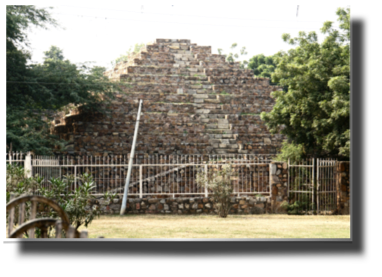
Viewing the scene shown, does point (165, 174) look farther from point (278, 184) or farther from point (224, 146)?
point (224, 146)

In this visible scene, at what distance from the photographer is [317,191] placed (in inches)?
416

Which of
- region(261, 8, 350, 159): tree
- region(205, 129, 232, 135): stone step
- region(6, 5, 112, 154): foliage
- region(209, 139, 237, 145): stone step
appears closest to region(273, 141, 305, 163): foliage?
region(261, 8, 350, 159): tree

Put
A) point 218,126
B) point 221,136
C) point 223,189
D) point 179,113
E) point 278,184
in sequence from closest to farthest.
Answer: point 223,189, point 278,184, point 221,136, point 218,126, point 179,113

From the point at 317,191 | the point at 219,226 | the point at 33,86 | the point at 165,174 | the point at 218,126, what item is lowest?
the point at 219,226

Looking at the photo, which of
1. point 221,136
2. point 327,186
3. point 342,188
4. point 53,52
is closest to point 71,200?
point 327,186

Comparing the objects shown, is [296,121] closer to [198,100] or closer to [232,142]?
[232,142]

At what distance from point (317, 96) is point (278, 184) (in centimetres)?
231

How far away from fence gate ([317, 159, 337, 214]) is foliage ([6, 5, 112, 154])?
21.2 feet

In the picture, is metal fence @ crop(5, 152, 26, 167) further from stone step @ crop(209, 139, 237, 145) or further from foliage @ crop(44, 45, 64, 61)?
foliage @ crop(44, 45, 64, 61)

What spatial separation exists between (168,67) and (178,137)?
5009mm

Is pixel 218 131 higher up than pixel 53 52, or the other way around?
pixel 53 52
